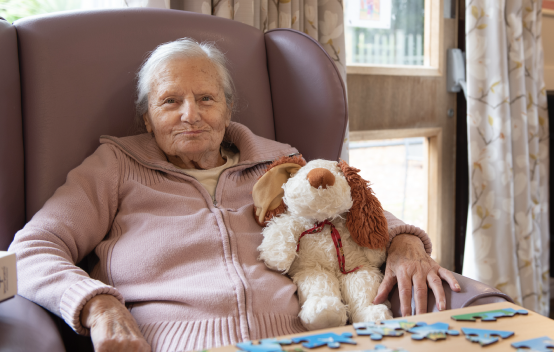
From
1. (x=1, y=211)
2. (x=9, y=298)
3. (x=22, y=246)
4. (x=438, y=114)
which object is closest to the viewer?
(x=9, y=298)

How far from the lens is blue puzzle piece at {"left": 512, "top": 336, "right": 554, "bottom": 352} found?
51 centimetres

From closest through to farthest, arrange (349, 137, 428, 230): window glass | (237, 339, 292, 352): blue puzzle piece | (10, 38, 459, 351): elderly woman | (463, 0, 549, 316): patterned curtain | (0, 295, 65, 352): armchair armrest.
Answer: (237, 339, 292, 352): blue puzzle piece → (0, 295, 65, 352): armchair armrest → (10, 38, 459, 351): elderly woman → (463, 0, 549, 316): patterned curtain → (349, 137, 428, 230): window glass

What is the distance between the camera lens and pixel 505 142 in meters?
2.04

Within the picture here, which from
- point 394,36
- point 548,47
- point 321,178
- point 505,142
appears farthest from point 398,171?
point 321,178

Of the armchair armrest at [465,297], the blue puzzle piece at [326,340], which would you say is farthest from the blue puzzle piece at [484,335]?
the armchair armrest at [465,297]

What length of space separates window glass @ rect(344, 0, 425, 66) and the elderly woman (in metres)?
1.03

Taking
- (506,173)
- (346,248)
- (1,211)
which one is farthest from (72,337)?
(506,173)

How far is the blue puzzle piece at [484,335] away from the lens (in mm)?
529

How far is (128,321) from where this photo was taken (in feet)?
2.40

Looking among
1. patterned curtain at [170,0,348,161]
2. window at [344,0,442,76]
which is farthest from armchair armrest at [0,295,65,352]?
window at [344,0,442,76]

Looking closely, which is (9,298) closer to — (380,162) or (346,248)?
(346,248)

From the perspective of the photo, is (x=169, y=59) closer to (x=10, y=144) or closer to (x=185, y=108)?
(x=185, y=108)

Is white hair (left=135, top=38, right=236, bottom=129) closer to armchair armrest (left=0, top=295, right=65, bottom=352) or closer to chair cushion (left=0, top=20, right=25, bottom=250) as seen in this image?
chair cushion (left=0, top=20, right=25, bottom=250)

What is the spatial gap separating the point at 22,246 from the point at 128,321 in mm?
276
